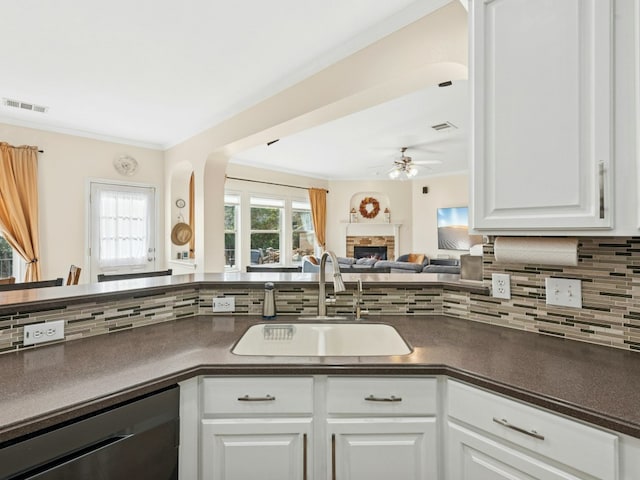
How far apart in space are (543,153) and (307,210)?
650 cm

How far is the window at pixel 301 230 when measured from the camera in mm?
7227

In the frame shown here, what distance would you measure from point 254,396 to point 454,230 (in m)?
6.70

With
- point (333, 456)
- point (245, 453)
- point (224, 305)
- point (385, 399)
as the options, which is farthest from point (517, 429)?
point (224, 305)

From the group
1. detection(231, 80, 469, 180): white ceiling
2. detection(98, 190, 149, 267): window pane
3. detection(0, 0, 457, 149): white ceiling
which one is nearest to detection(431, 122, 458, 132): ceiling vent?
detection(231, 80, 469, 180): white ceiling

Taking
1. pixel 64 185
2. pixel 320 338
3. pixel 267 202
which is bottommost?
pixel 320 338

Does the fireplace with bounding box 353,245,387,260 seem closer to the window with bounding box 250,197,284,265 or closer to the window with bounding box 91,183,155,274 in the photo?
the window with bounding box 250,197,284,265

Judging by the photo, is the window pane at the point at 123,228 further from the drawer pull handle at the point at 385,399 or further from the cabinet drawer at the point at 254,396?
the drawer pull handle at the point at 385,399

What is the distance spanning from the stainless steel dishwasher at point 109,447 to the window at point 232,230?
5189mm

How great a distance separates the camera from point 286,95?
2898mm

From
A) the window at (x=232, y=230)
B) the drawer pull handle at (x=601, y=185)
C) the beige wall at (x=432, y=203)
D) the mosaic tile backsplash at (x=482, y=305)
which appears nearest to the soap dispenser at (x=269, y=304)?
the mosaic tile backsplash at (x=482, y=305)

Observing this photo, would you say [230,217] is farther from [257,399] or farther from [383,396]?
[383,396]

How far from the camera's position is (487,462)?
3.25 ft

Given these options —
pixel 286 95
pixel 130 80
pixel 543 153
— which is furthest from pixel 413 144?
pixel 543 153

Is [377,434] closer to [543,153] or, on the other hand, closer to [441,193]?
[543,153]
